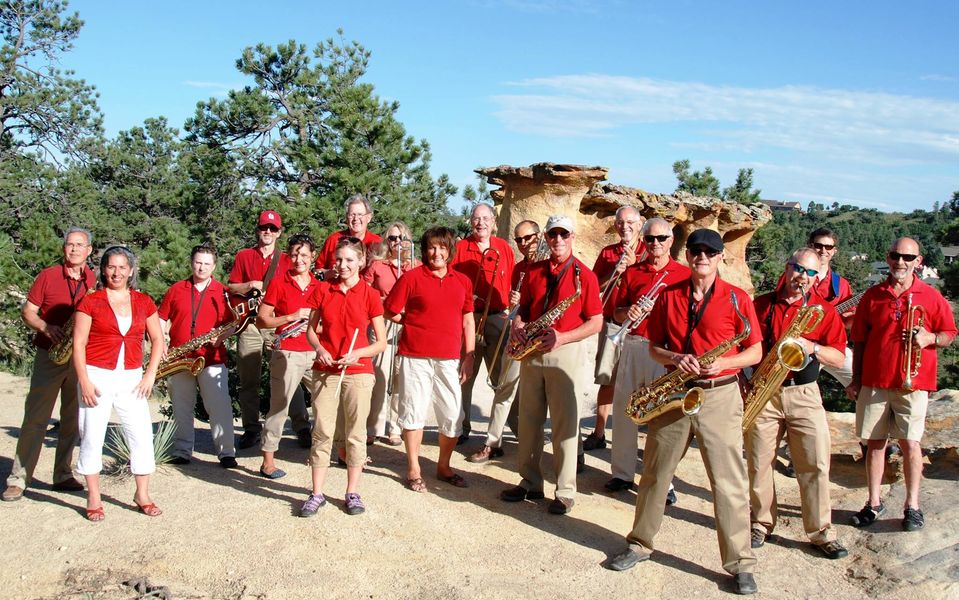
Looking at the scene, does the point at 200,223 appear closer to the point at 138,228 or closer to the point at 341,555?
the point at 138,228

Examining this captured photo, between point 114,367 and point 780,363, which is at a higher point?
point 780,363

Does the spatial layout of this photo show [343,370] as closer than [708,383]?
No

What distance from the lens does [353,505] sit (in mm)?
5734

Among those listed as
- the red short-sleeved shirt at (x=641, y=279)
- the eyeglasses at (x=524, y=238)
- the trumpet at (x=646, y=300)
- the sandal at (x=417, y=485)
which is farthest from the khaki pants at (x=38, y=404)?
the red short-sleeved shirt at (x=641, y=279)

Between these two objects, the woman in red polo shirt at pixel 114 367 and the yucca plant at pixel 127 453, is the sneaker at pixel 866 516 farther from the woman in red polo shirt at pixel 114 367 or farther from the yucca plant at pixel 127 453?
the yucca plant at pixel 127 453

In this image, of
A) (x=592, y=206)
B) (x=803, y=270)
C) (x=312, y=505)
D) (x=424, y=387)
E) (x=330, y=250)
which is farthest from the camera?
(x=592, y=206)

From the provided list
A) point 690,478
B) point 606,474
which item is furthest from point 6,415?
point 690,478

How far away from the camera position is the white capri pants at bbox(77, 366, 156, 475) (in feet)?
18.0

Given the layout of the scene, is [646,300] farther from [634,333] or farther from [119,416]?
[119,416]

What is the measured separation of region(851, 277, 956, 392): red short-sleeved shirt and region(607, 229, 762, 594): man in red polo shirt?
173 cm

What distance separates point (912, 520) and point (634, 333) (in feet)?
7.93

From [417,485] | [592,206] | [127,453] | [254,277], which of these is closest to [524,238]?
[417,485]

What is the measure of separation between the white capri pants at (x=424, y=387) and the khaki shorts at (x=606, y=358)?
144 cm

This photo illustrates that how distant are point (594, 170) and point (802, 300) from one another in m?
12.7
